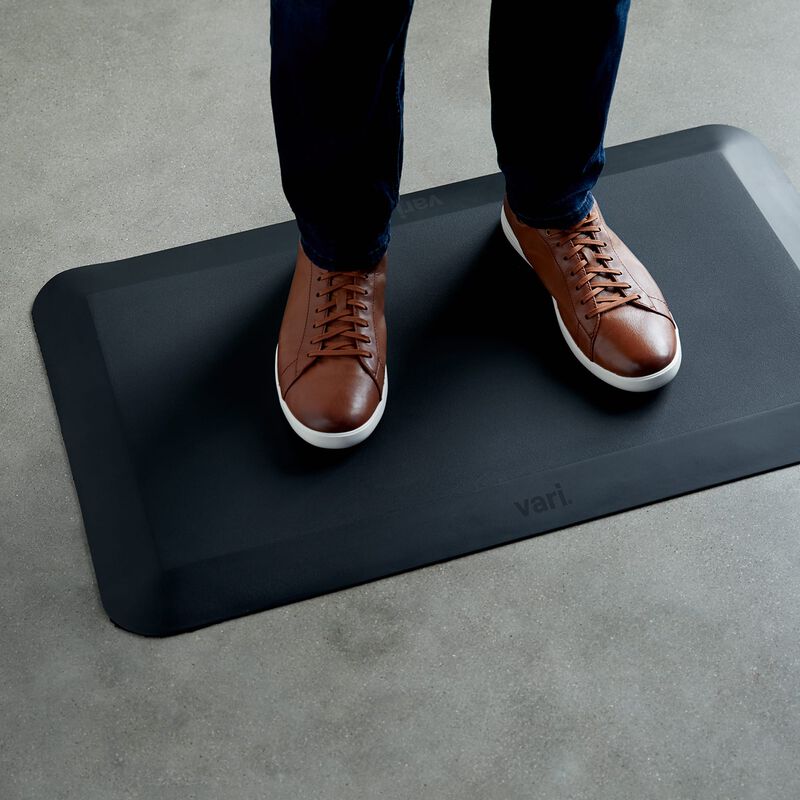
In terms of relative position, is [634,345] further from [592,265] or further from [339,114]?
[339,114]

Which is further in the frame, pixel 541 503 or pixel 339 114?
pixel 541 503

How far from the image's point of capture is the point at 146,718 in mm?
985

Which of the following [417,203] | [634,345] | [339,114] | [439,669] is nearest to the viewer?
[339,114]

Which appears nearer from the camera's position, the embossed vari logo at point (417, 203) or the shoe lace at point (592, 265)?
the shoe lace at point (592, 265)

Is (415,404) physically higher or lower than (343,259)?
lower

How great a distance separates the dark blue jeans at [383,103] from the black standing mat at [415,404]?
0.63ft

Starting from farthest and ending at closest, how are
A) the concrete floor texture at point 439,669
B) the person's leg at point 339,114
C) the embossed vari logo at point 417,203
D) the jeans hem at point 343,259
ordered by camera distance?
the embossed vari logo at point 417,203, the jeans hem at point 343,259, the concrete floor texture at point 439,669, the person's leg at point 339,114

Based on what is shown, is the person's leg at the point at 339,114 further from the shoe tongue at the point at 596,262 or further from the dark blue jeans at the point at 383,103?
the shoe tongue at the point at 596,262

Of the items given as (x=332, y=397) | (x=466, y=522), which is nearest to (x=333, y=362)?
(x=332, y=397)

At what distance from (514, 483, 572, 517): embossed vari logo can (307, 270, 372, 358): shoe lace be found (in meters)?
0.25

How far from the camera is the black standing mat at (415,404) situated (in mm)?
1069

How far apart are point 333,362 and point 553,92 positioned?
0.38 m

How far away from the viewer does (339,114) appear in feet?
2.87

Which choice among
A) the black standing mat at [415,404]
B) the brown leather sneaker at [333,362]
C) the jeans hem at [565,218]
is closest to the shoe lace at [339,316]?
the brown leather sneaker at [333,362]
